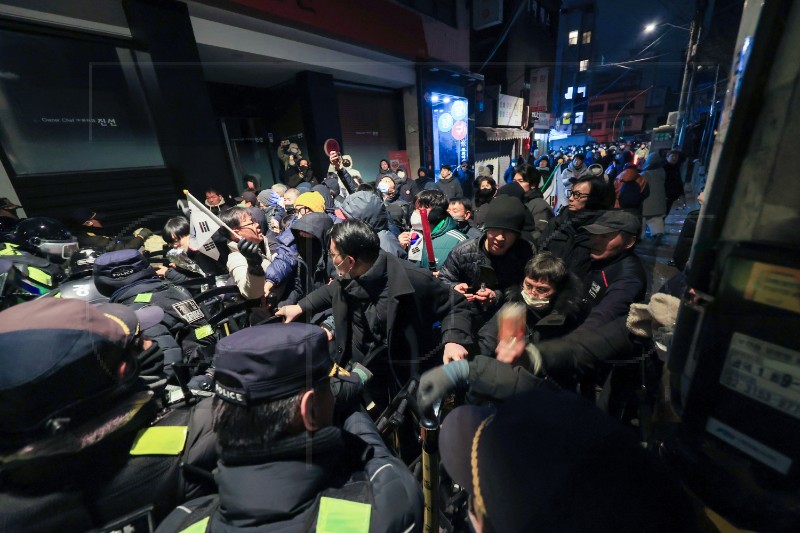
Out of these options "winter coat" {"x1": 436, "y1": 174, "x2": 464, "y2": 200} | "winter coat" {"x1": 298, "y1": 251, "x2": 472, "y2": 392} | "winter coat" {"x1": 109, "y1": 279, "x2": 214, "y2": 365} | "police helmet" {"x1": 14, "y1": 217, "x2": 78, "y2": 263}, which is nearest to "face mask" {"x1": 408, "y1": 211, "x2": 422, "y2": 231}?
"winter coat" {"x1": 298, "y1": 251, "x2": 472, "y2": 392}

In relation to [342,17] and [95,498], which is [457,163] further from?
[95,498]

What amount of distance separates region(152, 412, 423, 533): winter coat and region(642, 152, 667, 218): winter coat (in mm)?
6845

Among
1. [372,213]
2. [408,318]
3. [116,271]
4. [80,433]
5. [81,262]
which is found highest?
[372,213]

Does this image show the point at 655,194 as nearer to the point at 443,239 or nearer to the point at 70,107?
the point at 443,239

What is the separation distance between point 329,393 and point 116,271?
245 cm

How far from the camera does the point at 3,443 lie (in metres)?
0.96

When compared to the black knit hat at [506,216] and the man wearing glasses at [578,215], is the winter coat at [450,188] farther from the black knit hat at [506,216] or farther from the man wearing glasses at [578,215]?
the black knit hat at [506,216]

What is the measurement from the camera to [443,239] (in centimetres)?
368

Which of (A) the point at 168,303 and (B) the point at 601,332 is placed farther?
(A) the point at 168,303

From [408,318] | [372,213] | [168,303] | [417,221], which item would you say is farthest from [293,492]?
[417,221]

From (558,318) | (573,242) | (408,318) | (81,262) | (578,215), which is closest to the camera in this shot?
(558,318)

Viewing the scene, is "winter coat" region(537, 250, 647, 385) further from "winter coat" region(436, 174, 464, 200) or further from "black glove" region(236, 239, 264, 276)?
"winter coat" region(436, 174, 464, 200)

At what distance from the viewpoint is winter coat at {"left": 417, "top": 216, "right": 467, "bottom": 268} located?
3.63 m

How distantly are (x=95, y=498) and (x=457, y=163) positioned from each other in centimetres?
1486
